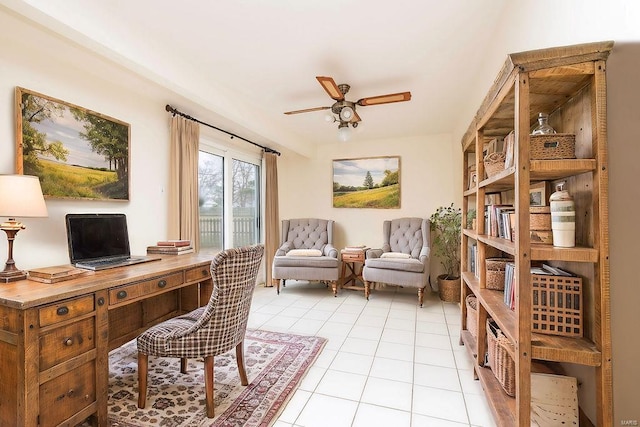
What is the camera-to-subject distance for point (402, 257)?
4.07 meters

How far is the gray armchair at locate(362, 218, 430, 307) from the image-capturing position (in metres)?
3.78

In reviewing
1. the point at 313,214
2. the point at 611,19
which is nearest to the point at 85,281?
the point at 611,19

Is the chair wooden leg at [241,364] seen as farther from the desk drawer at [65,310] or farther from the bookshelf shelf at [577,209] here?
the bookshelf shelf at [577,209]

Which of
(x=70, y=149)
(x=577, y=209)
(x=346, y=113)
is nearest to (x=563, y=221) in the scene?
(x=577, y=209)

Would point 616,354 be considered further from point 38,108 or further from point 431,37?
point 38,108

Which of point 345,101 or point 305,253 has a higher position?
point 345,101

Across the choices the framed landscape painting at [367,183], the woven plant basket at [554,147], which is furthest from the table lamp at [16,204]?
the framed landscape painting at [367,183]

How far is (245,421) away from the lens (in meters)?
1.65

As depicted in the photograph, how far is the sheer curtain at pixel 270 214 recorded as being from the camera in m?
4.81

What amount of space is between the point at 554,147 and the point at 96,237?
2752 millimetres

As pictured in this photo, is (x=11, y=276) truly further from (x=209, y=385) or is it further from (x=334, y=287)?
(x=334, y=287)

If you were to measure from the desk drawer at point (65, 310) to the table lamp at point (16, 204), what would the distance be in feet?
1.57

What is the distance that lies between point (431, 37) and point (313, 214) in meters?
3.63

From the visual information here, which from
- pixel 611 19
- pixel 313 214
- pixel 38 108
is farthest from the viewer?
pixel 313 214
